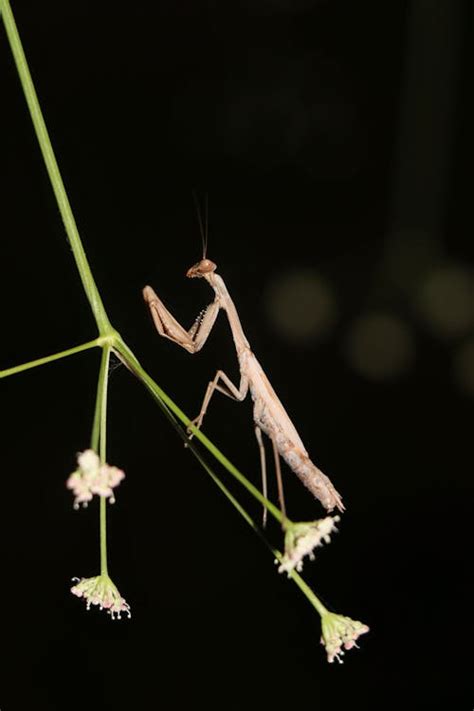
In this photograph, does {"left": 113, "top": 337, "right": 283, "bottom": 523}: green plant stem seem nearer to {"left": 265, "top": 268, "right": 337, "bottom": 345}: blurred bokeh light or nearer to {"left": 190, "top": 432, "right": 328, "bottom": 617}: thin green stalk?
{"left": 190, "top": 432, "right": 328, "bottom": 617}: thin green stalk

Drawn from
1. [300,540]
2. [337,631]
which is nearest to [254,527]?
[300,540]

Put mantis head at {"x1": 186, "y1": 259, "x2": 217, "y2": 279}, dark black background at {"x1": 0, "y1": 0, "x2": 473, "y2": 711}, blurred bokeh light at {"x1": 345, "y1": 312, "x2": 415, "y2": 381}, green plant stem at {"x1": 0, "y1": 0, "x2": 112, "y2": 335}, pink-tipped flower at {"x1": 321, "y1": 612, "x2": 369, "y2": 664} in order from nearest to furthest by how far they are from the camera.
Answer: green plant stem at {"x1": 0, "y1": 0, "x2": 112, "y2": 335} → pink-tipped flower at {"x1": 321, "y1": 612, "x2": 369, "y2": 664} → mantis head at {"x1": 186, "y1": 259, "x2": 217, "y2": 279} → dark black background at {"x1": 0, "y1": 0, "x2": 473, "y2": 711} → blurred bokeh light at {"x1": 345, "y1": 312, "x2": 415, "y2": 381}

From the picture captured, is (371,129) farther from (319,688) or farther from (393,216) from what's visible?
(319,688)

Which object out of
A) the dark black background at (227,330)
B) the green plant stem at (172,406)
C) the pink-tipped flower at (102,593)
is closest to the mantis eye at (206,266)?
the green plant stem at (172,406)

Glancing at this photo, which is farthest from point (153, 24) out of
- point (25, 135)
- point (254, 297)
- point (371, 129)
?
point (254, 297)

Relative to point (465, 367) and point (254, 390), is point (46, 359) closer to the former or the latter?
point (254, 390)

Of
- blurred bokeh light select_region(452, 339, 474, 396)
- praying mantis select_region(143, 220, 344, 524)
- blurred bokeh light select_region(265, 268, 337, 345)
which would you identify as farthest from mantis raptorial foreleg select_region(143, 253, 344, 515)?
blurred bokeh light select_region(452, 339, 474, 396)
